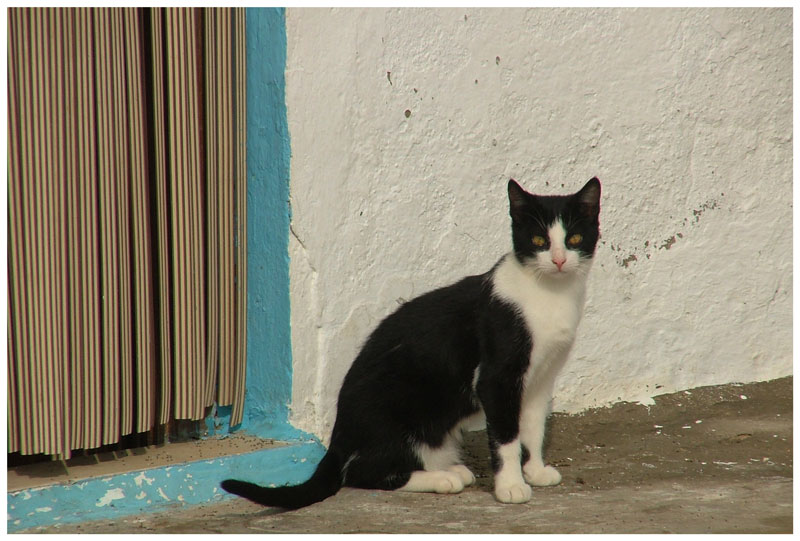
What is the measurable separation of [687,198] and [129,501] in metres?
3.26

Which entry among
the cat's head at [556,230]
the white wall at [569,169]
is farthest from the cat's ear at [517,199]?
the white wall at [569,169]

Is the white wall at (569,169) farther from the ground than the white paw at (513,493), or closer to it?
farther from the ground

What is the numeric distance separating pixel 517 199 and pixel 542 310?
1.43 feet

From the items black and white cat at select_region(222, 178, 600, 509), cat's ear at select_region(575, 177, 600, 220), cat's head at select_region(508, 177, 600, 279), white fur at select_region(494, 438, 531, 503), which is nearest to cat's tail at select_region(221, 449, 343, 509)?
black and white cat at select_region(222, 178, 600, 509)

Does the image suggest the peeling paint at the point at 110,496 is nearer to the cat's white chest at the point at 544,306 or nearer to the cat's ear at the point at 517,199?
the cat's white chest at the point at 544,306

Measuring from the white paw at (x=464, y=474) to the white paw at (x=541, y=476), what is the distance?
0.71ft

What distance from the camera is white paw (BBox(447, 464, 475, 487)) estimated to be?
11.1ft

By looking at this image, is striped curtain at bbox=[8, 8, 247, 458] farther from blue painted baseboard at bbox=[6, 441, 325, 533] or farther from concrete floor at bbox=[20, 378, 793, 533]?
concrete floor at bbox=[20, 378, 793, 533]

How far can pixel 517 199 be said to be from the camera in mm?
3271

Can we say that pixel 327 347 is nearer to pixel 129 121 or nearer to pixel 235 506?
pixel 235 506

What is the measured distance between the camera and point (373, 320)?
3752 mm

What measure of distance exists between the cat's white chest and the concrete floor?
0.55 meters

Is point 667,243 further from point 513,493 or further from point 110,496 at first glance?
point 110,496

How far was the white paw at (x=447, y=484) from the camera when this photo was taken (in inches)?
128
